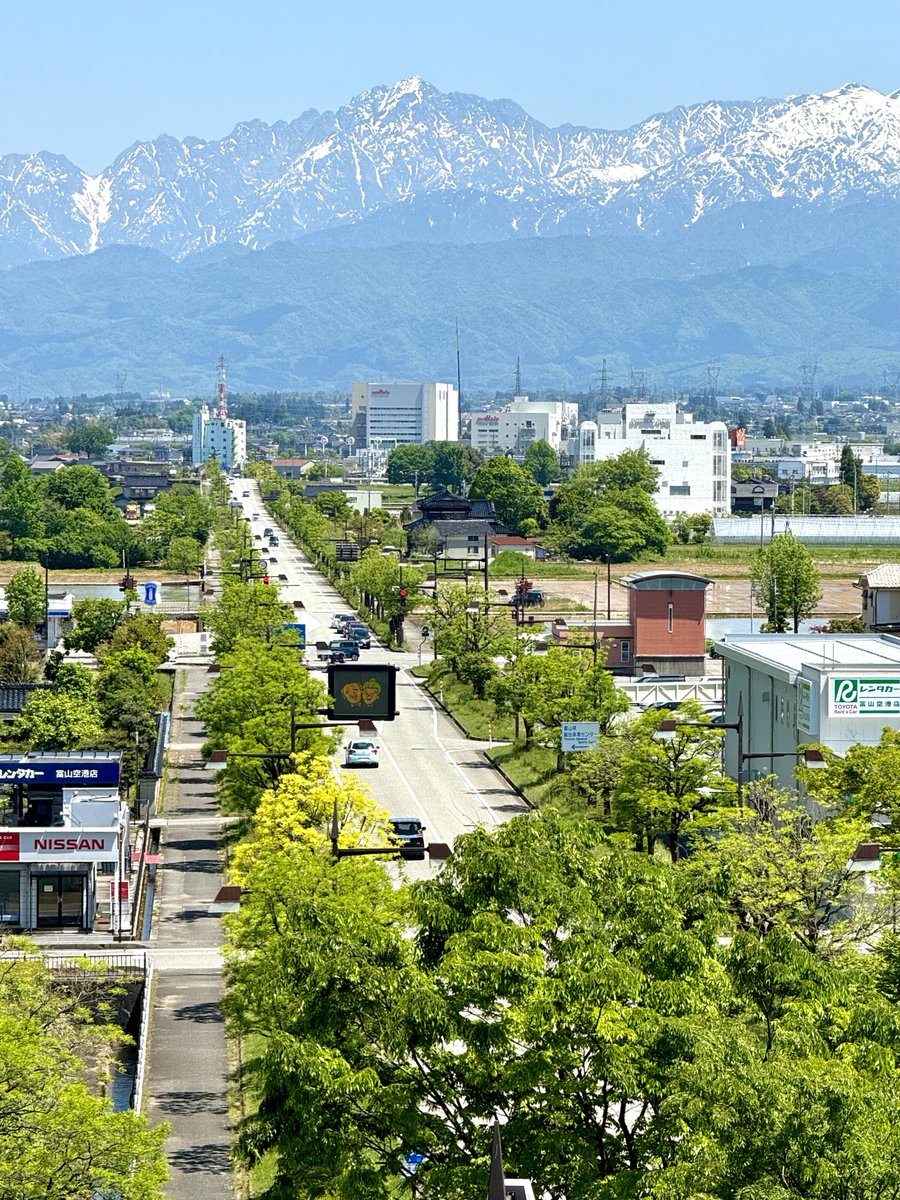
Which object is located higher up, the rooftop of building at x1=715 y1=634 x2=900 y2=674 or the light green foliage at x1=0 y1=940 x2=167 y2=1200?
the rooftop of building at x1=715 y1=634 x2=900 y2=674

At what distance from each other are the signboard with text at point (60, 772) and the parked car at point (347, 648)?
3528cm

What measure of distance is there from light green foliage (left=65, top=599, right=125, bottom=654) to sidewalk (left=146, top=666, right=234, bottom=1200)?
2370cm

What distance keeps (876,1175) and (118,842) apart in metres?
24.8

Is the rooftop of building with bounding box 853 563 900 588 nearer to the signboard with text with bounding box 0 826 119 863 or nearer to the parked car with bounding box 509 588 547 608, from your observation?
the parked car with bounding box 509 588 547 608

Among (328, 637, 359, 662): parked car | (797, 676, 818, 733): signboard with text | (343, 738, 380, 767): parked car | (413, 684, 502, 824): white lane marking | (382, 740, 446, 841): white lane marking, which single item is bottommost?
(413, 684, 502, 824): white lane marking

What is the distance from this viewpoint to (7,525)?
12988cm

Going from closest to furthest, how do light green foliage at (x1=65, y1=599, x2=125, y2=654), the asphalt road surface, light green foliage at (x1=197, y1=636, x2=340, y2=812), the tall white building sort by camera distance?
light green foliage at (x1=197, y1=636, x2=340, y2=812), the asphalt road surface, light green foliage at (x1=65, y1=599, x2=125, y2=654), the tall white building

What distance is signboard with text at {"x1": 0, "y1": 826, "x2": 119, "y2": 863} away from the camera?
38000 millimetres

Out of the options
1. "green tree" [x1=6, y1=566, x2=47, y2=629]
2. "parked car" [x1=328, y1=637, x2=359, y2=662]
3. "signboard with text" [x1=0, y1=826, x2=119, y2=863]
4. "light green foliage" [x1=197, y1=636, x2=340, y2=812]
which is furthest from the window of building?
"green tree" [x1=6, y1=566, x2=47, y2=629]

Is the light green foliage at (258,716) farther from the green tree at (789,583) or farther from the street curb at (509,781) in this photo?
the green tree at (789,583)

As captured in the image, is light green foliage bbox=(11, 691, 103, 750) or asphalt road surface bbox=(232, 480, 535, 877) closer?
asphalt road surface bbox=(232, 480, 535, 877)

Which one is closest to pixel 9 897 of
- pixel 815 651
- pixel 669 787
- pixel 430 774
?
pixel 669 787

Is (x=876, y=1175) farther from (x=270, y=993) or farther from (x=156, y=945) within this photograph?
(x=156, y=945)

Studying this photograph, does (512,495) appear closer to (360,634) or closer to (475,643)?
(360,634)
